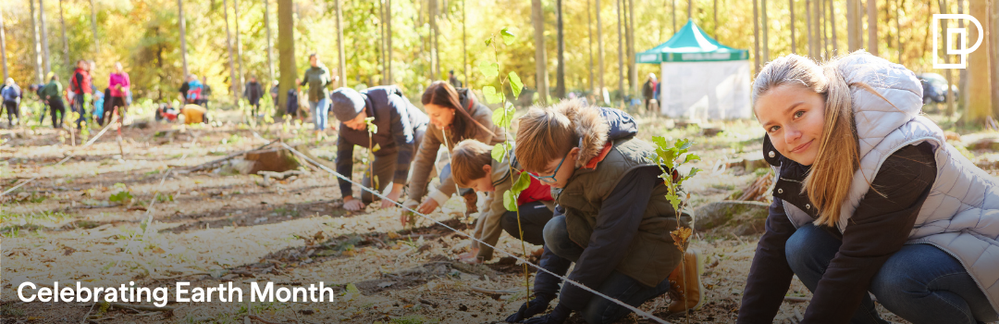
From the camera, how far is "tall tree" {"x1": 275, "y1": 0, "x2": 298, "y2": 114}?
1473cm

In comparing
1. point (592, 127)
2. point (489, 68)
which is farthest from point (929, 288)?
point (489, 68)

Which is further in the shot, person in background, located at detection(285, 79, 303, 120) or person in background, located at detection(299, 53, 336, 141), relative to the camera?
person in background, located at detection(285, 79, 303, 120)

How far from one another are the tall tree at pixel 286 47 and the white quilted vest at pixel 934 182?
14.3m

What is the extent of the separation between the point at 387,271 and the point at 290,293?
0.63 m

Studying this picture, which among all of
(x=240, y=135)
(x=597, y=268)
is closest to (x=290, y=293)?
(x=597, y=268)

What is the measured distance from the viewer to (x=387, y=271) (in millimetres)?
3701

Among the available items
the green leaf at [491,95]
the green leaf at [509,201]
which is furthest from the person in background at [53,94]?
the green leaf at [509,201]

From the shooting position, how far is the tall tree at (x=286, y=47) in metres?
14.7

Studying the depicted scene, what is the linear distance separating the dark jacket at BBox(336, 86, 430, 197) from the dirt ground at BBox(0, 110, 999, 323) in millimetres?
460

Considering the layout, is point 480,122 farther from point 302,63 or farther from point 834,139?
point 302,63

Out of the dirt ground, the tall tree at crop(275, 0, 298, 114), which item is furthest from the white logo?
the tall tree at crop(275, 0, 298, 114)

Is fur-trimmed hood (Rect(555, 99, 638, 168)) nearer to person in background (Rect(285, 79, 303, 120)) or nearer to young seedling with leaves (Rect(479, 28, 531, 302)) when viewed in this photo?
young seedling with leaves (Rect(479, 28, 531, 302))

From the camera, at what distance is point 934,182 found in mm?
1754

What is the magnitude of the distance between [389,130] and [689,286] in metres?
3.38
